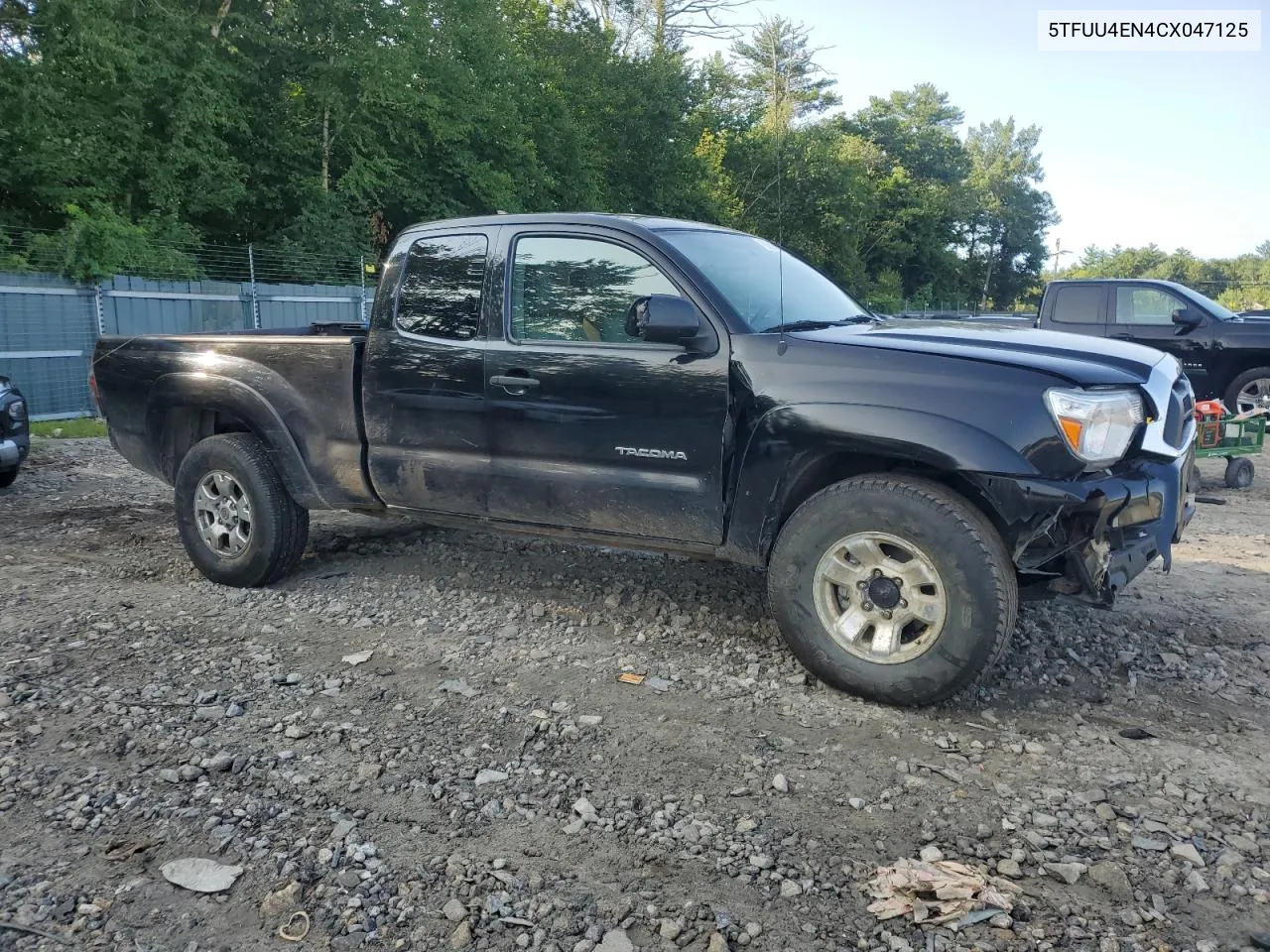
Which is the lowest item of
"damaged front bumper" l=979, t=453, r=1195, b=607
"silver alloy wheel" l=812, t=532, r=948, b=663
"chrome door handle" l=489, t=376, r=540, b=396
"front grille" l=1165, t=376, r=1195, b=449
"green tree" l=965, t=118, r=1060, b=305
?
"silver alloy wheel" l=812, t=532, r=948, b=663

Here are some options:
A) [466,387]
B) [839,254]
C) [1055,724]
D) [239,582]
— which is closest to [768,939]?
[1055,724]

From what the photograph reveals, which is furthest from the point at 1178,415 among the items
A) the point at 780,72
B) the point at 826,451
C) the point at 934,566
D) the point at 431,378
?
the point at 780,72

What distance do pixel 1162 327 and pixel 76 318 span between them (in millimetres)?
14186

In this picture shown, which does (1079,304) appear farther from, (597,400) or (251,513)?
(251,513)

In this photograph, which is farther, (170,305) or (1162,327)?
(170,305)

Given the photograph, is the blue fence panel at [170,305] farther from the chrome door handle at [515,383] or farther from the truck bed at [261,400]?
the chrome door handle at [515,383]

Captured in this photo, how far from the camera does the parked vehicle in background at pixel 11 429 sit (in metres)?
7.70

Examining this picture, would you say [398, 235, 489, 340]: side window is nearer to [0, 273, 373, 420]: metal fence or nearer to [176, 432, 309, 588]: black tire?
[176, 432, 309, 588]: black tire

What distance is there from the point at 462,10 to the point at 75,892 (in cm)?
2656

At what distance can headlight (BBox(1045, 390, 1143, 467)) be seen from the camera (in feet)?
11.6

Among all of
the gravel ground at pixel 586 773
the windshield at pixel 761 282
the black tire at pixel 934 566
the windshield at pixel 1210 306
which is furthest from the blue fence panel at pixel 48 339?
the windshield at pixel 1210 306

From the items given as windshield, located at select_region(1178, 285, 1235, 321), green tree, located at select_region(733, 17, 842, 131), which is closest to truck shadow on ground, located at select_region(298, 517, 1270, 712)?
windshield, located at select_region(1178, 285, 1235, 321)

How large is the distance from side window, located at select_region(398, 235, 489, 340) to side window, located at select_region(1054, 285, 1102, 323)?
960cm

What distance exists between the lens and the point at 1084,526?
12.0 feet
